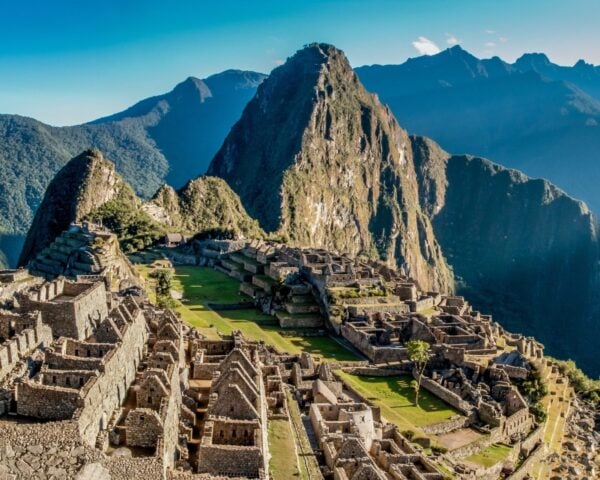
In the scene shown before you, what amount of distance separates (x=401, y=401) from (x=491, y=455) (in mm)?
6597

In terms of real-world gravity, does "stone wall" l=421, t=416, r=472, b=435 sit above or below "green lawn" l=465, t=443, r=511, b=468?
above

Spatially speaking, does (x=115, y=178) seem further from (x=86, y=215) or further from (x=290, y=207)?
(x=290, y=207)

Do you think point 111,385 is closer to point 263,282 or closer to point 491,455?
point 491,455

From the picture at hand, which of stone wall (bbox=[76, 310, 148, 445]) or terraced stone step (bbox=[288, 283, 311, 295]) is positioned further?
terraced stone step (bbox=[288, 283, 311, 295])

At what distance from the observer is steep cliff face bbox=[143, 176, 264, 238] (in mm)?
130375

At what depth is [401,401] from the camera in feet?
136

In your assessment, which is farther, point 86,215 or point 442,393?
point 86,215

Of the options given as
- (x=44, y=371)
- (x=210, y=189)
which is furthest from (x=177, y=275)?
(x=210, y=189)

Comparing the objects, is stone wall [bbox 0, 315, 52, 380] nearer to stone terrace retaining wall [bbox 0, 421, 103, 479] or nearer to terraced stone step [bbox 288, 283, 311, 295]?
stone terrace retaining wall [bbox 0, 421, 103, 479]

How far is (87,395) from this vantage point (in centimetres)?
1736

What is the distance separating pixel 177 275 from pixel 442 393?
3990 cm

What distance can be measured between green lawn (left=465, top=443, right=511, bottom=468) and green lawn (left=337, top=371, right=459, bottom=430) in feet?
9.82

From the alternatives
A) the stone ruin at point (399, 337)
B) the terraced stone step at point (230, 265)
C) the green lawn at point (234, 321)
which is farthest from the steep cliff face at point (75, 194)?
the green lawn at point (234, 321)

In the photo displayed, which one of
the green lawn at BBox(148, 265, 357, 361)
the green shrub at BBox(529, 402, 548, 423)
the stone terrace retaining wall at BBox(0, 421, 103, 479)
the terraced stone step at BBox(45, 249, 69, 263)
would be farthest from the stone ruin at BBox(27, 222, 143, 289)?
the stone terrace retaining wall at BBox(0, 421, 103, 479)
